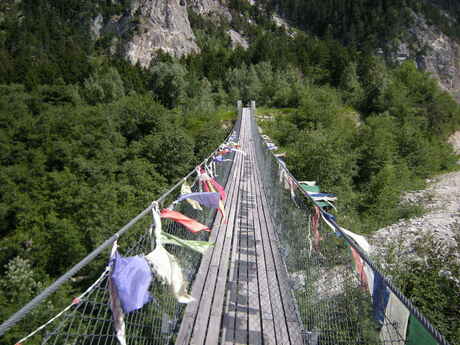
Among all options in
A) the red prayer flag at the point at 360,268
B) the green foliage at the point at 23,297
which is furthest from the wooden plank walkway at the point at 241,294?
the green foliage at the point at 23,297

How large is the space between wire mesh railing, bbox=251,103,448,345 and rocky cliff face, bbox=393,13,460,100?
8989 cm

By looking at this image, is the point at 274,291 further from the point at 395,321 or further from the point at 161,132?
the point at 161,132

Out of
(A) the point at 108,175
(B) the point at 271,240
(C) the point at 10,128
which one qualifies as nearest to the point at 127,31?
(C) the point at 10,128

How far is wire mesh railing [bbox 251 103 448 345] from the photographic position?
1.66m

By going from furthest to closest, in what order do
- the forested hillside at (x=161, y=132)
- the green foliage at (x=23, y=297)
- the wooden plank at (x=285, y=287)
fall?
the forested hillside at (x=161, y=132)
the green foliage at (x=23, y=297)
the wooden plank at (x=285, y=287)

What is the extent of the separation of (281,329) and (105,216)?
16551 mm

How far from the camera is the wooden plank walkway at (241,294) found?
2947 mm

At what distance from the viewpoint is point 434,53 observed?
77.7 m

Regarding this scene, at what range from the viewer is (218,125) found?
3188 centimetres

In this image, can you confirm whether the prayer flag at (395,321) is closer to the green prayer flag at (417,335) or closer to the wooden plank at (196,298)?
the green prayer flag at (417,335)

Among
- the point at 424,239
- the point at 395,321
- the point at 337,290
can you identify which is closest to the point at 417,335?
the point at 395,321

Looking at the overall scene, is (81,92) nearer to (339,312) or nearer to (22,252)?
(22,252)

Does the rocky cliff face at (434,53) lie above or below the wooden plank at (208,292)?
above

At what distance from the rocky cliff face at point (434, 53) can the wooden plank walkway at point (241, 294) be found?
89543mm
